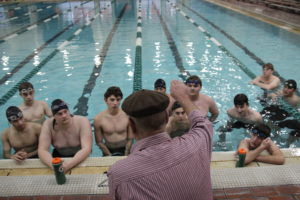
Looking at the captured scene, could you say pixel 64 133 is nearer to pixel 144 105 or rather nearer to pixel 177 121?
pixel 177 121

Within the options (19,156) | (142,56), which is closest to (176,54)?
(142,56)

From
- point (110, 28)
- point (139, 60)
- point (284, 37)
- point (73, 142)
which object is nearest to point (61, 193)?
point (73, 142)

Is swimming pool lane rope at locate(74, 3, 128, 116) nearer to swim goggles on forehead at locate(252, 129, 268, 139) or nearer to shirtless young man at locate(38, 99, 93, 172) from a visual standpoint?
shirtless young man at locate(38, 99, 93, 172)

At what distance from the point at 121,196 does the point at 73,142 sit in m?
2.41

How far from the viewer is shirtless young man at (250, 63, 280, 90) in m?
5.35

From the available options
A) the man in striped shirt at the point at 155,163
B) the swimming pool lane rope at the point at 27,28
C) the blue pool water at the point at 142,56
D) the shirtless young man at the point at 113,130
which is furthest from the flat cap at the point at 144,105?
the swimming pool lane rope at the point at 27,28

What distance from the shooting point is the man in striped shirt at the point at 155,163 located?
1145 millimetres

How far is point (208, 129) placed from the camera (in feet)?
4.60

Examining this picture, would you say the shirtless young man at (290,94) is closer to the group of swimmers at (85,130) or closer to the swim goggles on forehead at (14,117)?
the group of swimmers at (85,130)

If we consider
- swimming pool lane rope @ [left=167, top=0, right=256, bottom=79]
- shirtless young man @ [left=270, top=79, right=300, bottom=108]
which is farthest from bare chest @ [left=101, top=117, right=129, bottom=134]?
swimming pool lane rope @ [left=167, top=0, right=256, bottom=79]

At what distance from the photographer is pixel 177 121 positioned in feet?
13.1

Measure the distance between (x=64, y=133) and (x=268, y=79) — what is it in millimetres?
4132

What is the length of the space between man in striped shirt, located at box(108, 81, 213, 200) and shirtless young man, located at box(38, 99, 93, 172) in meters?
2.02

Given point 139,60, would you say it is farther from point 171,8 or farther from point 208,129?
point 171,8
